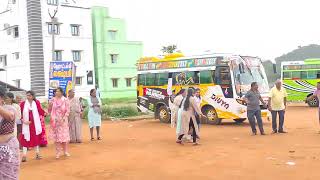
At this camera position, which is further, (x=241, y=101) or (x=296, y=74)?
(x=296, y=74)

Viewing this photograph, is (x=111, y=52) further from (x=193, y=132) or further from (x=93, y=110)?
(x=193, y=132)

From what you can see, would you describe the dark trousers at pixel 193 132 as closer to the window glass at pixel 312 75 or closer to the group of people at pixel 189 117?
the group of people at pixel 189 117

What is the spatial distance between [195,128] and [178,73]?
284 inches

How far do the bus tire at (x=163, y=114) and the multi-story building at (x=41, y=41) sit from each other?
21.0m

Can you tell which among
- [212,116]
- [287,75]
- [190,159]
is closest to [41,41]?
[287,75]

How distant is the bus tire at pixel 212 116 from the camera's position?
18564 mm

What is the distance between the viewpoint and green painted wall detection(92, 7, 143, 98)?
48000mm

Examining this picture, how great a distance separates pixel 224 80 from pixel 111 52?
31427 mm

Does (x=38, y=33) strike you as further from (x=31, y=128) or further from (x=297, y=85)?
(x=31, y=128)

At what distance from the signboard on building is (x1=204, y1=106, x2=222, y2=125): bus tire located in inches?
219

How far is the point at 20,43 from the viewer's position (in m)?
42.4

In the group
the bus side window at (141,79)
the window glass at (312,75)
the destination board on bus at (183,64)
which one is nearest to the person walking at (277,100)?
the destination board on bus at (183,64)

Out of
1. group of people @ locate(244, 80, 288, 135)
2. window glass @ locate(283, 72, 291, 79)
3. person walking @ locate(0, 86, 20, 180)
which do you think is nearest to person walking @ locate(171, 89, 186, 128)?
group of people @ locate(244, 80, 288, 135)

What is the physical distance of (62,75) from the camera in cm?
1719
